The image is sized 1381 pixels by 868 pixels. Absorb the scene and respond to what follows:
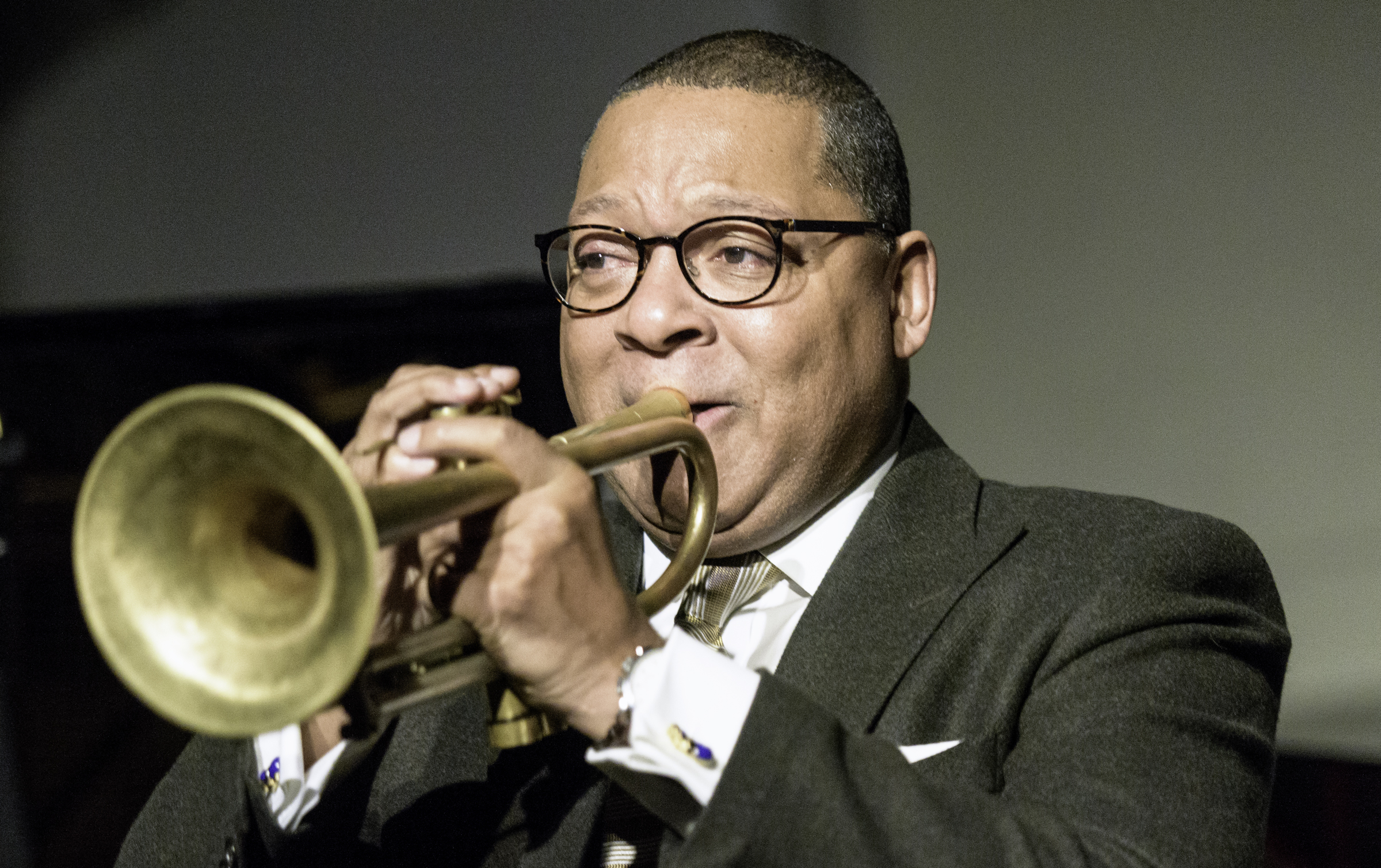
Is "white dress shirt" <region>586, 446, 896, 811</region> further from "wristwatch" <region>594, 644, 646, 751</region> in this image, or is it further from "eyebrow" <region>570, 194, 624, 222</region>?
"eyebrow" <region>570, 194, 624, 222</region>

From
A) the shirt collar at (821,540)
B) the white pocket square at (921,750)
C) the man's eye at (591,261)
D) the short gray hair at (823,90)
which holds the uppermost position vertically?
the short gray hair at (823,90)

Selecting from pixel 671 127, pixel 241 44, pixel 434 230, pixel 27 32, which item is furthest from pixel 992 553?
pixel 27 32

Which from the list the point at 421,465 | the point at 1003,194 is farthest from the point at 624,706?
the point at 1003,194

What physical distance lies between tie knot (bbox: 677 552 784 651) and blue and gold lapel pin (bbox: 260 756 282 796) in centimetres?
60

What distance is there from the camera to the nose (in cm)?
175

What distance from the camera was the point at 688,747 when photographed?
125 cm

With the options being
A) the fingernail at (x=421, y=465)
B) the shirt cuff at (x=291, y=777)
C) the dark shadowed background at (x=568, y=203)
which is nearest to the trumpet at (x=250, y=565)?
the fingernail at (x=421, y=465)

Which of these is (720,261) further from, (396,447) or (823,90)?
(396,447)

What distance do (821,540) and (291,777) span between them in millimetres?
828

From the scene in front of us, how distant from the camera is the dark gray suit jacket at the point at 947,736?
126 centimetres

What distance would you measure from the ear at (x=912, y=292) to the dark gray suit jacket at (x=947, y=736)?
129 millimetres

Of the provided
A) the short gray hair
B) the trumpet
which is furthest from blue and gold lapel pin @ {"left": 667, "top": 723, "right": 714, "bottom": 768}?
the short gray hair

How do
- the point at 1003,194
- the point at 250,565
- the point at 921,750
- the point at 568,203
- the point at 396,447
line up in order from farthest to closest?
1. the point at 568,203
2. the point at 1003,194
3. the point at 921,750
4. the point at 396,447
5. the point at 250,565

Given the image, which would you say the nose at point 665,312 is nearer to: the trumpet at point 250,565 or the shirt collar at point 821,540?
the shirt collar at point 821,540
